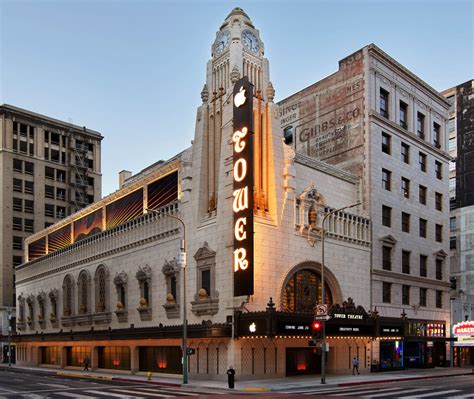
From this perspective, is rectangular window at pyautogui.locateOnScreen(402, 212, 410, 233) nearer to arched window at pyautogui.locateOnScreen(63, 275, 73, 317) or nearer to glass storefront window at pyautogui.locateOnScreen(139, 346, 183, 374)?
glass storefront window at pyautogui.locateOnScreen(139, 346, 183, 374)

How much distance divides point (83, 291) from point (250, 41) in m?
31.8

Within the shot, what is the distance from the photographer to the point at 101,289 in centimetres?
5734

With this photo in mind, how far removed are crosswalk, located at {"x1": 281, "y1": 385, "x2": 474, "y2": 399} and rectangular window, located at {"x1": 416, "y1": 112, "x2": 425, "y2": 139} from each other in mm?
30769

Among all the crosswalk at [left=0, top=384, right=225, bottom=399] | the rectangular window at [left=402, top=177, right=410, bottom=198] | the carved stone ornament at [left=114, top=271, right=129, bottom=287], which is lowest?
the crosswalk at [left=0, top=384, right=225, bottom=399]

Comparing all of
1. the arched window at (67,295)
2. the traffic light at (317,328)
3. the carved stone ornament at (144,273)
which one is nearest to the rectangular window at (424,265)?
the traffic light at (317,328)

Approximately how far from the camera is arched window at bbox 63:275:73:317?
6323 centimetres

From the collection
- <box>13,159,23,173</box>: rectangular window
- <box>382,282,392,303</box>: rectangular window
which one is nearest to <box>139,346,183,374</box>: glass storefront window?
<box>382,282,392,303</box>: rectangular window

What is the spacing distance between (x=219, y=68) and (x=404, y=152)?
67.9 feet

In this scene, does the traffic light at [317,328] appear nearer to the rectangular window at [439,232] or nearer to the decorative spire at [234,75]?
the decorative spire at [234,75]

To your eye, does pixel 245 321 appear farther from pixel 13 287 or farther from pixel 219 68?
pixel 13 287

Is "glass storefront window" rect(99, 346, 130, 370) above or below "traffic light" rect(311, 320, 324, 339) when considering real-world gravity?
below

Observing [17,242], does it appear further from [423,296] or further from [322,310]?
[322,310]

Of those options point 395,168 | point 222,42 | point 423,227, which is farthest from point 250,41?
point 423,227

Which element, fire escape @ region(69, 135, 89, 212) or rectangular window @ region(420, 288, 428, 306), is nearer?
rectangular window @ region(420, 288, 428, 306)
